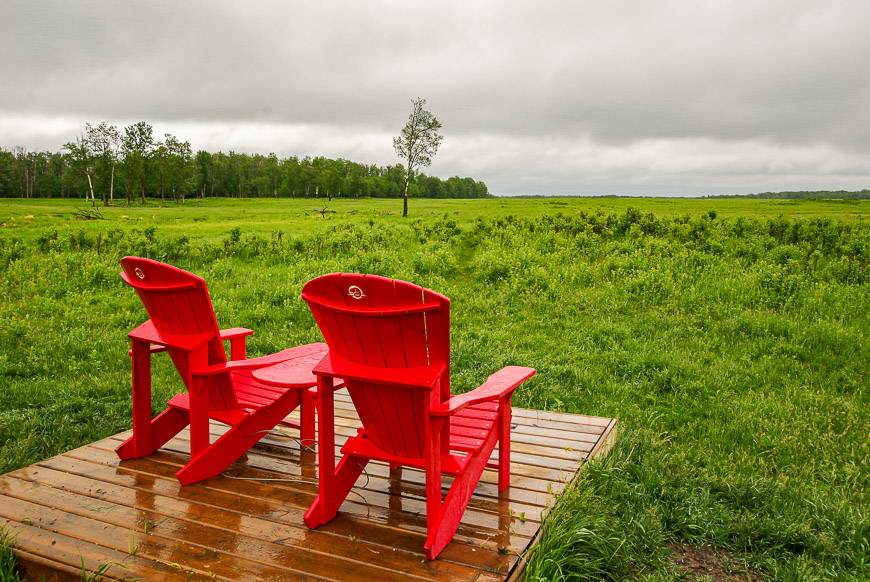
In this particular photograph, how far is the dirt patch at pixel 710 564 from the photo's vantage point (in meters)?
3.55

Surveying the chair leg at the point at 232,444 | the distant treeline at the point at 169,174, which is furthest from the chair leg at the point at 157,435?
the distant treeline at the point at 169,174

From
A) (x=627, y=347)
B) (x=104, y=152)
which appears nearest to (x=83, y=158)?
(x=104, y=152)

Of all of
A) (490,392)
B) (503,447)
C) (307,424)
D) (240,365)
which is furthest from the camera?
(307,424)

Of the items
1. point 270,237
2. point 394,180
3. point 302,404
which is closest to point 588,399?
point 302,404

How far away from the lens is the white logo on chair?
288cm

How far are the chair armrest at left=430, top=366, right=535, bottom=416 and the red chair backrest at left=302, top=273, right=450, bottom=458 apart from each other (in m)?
0.08

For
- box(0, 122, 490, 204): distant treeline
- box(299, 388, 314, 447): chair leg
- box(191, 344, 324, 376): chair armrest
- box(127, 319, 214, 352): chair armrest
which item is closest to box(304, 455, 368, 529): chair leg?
box(191, 344, 324, 376): chair armrest

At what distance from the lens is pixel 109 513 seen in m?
3.45

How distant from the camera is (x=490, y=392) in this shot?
10.8 ft

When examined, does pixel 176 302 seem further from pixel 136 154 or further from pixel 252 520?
pixel 136 154

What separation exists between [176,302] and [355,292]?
1.39 meters

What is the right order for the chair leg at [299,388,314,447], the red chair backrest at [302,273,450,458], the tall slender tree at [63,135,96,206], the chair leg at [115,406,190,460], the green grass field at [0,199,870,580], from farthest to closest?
the tall slender tree at [63,135,96,206], the chair leg at [299,388,314,447], the chair leg at [115,406,190,460], the green grass field at [0,199,870,580], the red chair backrest at [302,273,450,458]

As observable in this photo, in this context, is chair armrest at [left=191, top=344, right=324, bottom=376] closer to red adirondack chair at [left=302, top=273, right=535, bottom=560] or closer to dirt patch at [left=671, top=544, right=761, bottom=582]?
red adirondack chair at [left=302, top=273, right=535, bottom=560]

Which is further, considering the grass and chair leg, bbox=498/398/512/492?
chair leg, bbox=498/398/512/492
